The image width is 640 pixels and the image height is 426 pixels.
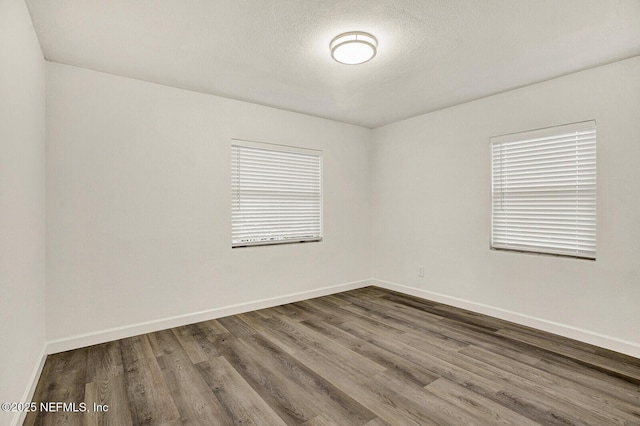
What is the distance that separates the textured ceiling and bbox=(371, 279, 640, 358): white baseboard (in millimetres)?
2458

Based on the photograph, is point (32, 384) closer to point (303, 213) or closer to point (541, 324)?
point (303, 213)

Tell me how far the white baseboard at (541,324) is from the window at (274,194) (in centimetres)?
181

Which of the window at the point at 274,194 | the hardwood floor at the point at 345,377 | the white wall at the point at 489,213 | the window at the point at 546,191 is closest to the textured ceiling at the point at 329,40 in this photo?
the white wall at the point at 489,213

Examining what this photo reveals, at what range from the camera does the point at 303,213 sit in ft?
14.8

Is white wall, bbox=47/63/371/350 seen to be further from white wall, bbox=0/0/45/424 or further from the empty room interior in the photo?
white wall, bbox=0/0/45/424

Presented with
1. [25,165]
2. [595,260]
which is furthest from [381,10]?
[595,260]

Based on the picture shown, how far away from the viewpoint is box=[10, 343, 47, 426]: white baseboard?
1.81m

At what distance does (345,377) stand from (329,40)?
102 inches

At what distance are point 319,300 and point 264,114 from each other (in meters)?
2.60

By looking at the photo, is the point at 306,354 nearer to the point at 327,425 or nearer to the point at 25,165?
the point at 327,425

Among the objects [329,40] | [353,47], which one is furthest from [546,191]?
[329,40]

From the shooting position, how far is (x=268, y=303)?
408 centimetres

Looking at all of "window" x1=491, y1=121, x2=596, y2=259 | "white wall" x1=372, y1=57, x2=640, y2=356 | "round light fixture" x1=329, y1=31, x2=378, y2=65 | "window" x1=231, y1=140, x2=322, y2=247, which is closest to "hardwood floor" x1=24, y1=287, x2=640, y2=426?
"white wall" x1=372, y1=57, x2=640, y2=356

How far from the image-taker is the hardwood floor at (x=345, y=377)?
6.42 feet
